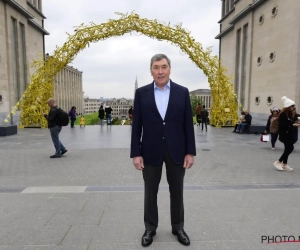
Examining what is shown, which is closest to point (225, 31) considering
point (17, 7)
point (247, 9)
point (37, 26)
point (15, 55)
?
point (247, 9)

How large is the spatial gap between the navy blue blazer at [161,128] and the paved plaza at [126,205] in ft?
3.47

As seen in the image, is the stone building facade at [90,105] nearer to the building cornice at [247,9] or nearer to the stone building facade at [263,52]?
the stone building facade at [263,52]

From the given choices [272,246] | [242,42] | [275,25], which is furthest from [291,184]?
[242,42]

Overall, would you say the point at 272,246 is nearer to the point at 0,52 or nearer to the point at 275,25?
the point at 275,25

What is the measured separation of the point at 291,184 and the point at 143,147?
3.83 metres

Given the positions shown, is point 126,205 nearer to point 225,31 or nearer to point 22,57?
point 22,57

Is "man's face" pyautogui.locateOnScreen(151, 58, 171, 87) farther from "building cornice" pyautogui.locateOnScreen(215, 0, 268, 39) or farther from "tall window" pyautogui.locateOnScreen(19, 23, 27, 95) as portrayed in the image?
"tall window" pyautogui.locateOnScreen(19, 23, 27, 95)

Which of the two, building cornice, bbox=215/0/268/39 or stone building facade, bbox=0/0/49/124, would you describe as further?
building cornice, bbox=215/0/268/39

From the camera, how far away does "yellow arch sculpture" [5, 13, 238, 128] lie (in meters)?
14.5

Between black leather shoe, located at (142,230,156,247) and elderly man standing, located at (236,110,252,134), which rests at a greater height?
elderly man standing, located at (236,110,252,134)

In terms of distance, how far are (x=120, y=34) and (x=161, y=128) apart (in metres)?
13.2

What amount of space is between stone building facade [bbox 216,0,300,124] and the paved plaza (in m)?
9.66

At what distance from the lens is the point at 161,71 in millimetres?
2691

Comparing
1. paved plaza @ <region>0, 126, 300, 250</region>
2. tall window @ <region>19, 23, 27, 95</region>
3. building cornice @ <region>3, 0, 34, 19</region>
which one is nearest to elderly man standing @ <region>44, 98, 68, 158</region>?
paved plaza @ <region>0, 126, 300, 250</region>
